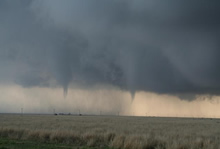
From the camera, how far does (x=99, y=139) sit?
2350 cm

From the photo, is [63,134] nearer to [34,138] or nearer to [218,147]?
Answer: [34,138]

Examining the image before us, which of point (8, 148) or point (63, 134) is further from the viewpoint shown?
point (63, 134)

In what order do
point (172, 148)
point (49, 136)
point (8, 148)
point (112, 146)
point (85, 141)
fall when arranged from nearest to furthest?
point (8, 148) → point (172, 148) → point (112, 146) → point (85, 141) → point (49, 136)

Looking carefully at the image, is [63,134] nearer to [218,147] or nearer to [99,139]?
[99,139]

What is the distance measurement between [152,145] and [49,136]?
33.5ft

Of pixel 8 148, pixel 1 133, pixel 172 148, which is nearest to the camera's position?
pixel 8 148

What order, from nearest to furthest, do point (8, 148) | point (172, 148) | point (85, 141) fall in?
1. point (8, 148)
2. point (172, 148)
3. point (85, 141)

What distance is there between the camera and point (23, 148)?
16438 millimetres

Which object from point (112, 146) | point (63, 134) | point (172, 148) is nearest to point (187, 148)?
point (172, 148)

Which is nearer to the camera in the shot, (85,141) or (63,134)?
(85,141)

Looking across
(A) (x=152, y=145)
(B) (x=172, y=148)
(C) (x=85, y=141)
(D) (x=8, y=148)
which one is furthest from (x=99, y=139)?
(D) (x=8, y=148)

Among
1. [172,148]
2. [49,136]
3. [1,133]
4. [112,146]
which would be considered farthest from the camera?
Result: [1,133]

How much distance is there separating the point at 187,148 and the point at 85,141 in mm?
8894

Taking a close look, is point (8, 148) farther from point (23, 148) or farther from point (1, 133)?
point (1, 133)
